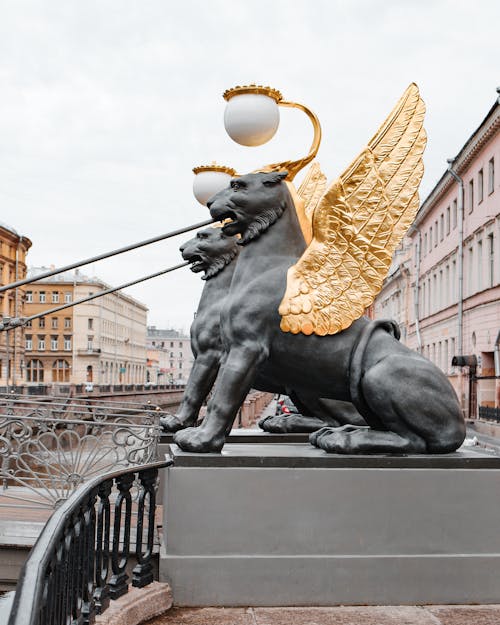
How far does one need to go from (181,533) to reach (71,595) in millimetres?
1188

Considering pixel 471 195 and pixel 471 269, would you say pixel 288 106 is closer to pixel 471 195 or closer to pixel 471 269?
pixel 471 269

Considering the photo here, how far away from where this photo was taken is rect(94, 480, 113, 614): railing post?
11.1 feet

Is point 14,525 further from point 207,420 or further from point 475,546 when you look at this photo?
point 475,546

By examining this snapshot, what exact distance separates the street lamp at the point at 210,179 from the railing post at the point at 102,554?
3.33 m

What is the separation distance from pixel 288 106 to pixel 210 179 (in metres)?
1.40

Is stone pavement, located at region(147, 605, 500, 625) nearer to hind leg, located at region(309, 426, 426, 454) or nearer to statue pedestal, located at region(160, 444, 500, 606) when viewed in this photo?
statue pedestal, located at region(160, 444, 500, 606)

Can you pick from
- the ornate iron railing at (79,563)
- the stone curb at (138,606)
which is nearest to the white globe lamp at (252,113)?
the ornate iron railing at (79,563)

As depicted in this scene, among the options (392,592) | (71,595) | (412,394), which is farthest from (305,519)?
(71,595)

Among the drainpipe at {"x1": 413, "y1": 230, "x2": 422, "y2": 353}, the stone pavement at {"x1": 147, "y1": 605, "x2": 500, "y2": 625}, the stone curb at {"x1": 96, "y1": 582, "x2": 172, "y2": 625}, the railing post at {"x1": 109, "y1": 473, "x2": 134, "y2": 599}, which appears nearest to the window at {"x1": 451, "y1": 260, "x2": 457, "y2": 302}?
the drainpipe at {"x1": 413, "y1": 230, "x2": 422, "y2": 353}

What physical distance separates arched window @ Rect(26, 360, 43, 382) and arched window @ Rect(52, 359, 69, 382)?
1629mm

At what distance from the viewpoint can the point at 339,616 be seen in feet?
12.5

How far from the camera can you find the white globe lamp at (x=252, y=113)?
16.1 ft

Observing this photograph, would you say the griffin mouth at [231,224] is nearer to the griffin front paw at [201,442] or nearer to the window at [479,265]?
the griffin front paw at [201,442]

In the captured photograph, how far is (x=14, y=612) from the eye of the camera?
1923 millimetres
